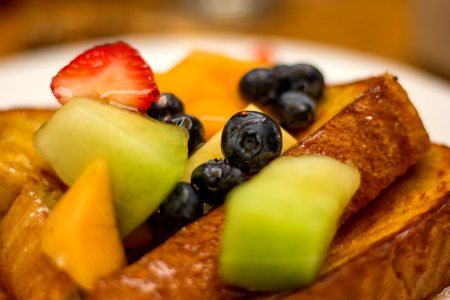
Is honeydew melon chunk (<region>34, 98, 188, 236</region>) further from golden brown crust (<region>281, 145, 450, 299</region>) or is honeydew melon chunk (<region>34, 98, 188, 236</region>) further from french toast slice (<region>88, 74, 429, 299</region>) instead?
golden brown crust (<region>281, 145, 450, 299</region>)

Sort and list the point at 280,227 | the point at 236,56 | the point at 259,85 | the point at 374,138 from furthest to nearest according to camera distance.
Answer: the point at 236,56 → the point at 259,85 → the point at 374,138 → the point at 280,227

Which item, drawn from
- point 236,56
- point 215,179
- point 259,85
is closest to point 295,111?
point 259,85

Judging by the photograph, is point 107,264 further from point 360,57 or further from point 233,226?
point 360,57

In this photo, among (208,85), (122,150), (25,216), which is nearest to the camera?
(122,150)

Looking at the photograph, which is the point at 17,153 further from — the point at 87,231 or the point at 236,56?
the point at 236,56

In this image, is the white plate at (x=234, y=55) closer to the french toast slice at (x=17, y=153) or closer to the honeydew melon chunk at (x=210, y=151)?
the french toast slice at (x=17, y=153)

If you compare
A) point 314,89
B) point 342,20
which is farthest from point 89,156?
point 342,20
